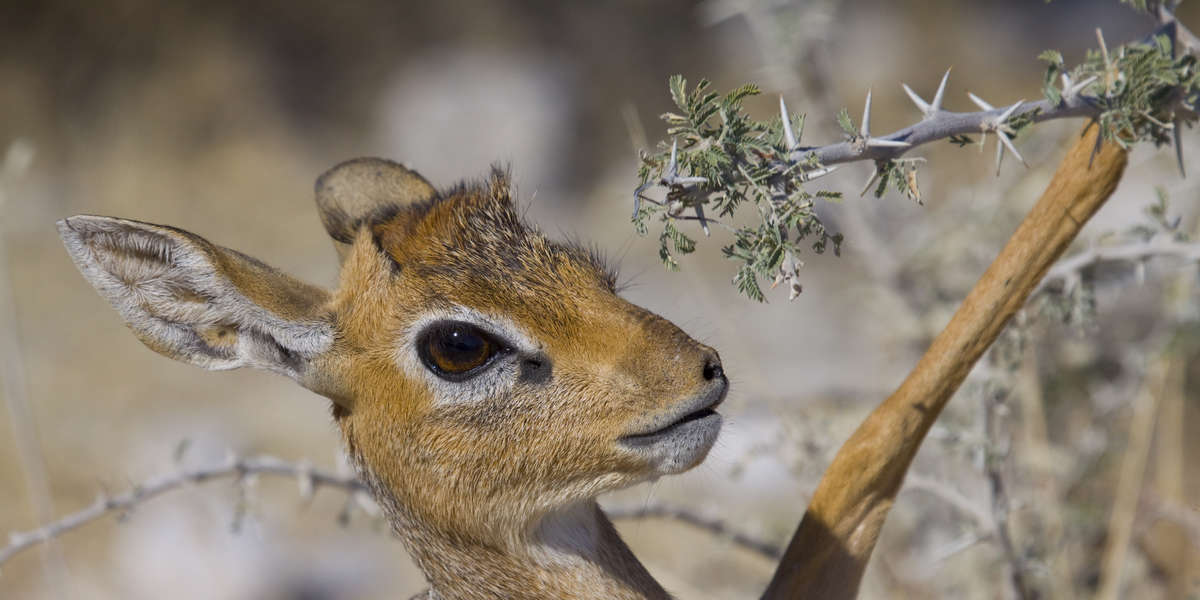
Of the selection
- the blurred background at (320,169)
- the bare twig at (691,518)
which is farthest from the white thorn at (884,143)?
the blurred background at (320,169)

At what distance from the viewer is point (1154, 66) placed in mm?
1902

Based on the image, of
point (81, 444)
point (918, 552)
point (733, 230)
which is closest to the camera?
point (733, 230)

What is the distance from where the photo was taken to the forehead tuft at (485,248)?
90.4 inches

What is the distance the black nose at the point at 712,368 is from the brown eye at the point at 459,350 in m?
0.43

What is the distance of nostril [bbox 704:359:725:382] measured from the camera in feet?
7.00

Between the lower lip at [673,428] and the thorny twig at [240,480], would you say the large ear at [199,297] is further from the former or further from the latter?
the lower lip at [673,428]

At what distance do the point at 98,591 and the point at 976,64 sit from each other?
7.30m

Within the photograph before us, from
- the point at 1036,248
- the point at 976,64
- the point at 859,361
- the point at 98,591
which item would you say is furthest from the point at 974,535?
the point at 976,64

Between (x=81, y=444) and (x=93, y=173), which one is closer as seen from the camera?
(x=81, y=444)

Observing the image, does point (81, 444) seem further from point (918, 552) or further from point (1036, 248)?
point (1036, 248)

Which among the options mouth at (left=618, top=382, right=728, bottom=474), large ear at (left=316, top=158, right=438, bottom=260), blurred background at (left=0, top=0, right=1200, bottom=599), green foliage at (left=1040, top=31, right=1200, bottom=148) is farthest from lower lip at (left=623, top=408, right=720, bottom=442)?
blurred background at (left=0, top=0, right=1200, bottom=599)

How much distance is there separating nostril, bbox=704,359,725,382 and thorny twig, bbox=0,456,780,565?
97 centimetres

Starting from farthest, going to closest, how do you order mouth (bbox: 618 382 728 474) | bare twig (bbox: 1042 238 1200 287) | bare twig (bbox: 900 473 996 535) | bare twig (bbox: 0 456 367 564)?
bare twig (bbox: 900 473 996 535)
bare twig (bbox: 0 456 367 564)
bare twig (bbox: 1042 238 1200 287)
mouth (bbox: 618 382 728 474)

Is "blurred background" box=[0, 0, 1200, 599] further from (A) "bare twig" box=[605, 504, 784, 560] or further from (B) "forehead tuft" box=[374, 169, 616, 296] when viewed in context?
(B) "forehead tuft" box=[374, 169, 616, 296]
